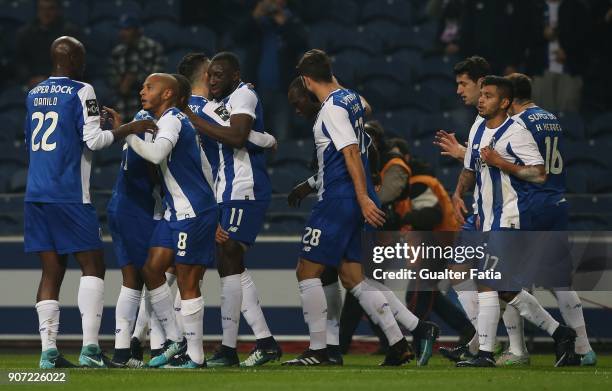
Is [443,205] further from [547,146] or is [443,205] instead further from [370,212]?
[370,212]

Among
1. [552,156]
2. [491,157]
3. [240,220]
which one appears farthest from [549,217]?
[240,220]

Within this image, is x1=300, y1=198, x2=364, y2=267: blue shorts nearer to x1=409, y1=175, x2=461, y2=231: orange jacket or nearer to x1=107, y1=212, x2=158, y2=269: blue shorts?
x1=107, y1=212, x2=158, y2=269: blue shorts

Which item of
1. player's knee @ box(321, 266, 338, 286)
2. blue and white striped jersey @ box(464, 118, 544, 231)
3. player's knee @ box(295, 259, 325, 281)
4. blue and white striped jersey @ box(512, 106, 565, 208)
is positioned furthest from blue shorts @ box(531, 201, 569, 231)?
player's knee @ box(295, 259, 325, 281)

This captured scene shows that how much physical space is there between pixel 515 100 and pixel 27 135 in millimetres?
3529

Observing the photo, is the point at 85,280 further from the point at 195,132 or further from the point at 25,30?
the point at 25,30

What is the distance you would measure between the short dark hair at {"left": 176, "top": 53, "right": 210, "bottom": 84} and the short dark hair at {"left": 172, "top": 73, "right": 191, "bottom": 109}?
80 cm

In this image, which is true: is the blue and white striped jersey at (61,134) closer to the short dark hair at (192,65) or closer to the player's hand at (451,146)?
the short dark hair at (192,65)

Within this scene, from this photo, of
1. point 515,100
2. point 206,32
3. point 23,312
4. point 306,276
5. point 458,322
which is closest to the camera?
point 306,276

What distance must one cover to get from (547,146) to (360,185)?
1630mm

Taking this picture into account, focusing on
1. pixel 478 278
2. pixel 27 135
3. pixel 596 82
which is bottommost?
pixel 478 278

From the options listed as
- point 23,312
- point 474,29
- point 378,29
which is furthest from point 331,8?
point 23,312

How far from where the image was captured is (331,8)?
691 inches

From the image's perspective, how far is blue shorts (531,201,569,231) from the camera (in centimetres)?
977

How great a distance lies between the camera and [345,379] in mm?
8023
